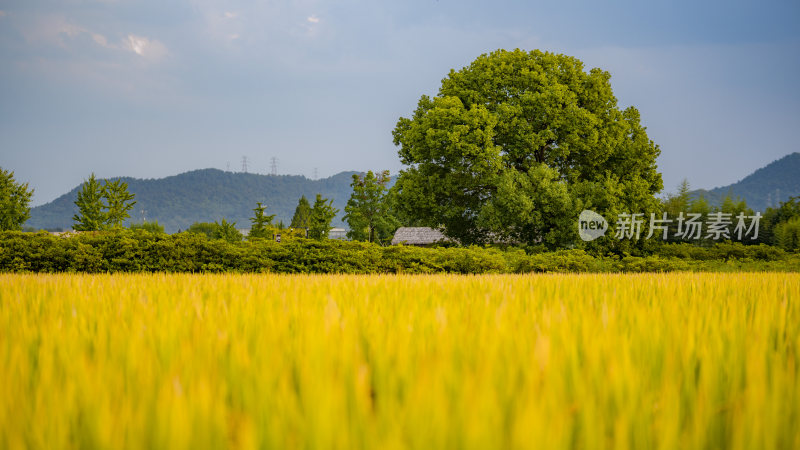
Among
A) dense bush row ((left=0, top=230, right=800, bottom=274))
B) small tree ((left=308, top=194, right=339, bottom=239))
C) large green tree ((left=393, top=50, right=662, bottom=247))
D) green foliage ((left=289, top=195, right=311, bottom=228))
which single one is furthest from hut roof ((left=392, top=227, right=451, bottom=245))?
dense bush row ((left=0, top=230, right=800, bottom=274))

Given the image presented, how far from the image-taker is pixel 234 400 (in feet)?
4.13

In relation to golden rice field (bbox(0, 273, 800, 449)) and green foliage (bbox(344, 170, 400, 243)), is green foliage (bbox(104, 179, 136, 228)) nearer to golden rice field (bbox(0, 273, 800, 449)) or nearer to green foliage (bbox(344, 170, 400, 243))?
green foliage (bbox(344, 170, 400, 243))

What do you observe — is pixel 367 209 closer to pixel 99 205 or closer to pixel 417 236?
pixel 417 236

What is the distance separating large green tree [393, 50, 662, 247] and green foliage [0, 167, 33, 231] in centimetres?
4014

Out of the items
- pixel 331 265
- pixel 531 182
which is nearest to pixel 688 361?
pixel 331 265

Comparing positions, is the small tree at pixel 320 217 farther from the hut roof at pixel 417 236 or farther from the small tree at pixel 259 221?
the hut roof at pixel 417 236

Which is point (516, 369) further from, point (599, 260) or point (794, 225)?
point (794, 225)

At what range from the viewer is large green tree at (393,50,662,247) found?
2498 centimetres

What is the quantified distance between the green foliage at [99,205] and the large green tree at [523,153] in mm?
30528

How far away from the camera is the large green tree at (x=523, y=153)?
25.0 m

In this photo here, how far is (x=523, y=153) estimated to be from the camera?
2731 cm

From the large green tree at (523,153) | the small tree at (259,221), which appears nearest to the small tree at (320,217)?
the small tree at (259,221)

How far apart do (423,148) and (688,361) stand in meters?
25.9

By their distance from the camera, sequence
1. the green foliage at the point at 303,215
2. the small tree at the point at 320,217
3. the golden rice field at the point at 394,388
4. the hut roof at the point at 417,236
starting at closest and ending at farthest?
the golden rice field at the point at 394,388 → the hut roof at the point at 417,236 → the small tree at the point at 320,217 → the green foliage at the point at 303,215
